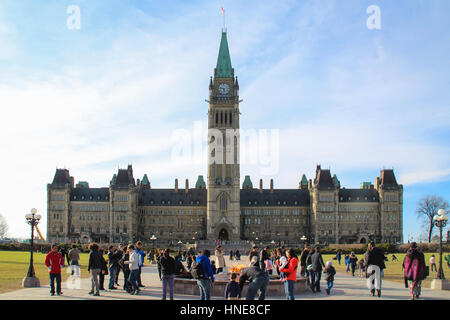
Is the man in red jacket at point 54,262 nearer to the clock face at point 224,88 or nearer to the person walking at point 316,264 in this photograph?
the person walking at point 316,264

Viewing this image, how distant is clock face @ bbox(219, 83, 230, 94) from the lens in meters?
123

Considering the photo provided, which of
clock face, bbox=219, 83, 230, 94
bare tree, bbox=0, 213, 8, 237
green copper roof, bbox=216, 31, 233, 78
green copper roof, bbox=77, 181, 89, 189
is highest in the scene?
green copper roof, bbox=216, 31, 233, 78

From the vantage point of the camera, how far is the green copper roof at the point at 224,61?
12369 cm

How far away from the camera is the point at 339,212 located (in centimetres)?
12569

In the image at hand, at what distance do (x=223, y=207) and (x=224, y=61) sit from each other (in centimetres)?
3222

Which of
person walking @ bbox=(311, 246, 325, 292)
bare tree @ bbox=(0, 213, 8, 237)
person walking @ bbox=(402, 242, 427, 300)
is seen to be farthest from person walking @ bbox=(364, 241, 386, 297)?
bare tree @ bbox=(0, 213, 8, 237)

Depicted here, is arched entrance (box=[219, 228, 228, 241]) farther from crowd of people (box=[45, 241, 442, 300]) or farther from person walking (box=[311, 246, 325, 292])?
person walking (box=[311, 246, 325, 292])

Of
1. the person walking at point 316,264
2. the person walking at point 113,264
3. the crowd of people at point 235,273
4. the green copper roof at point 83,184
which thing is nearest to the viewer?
the crowd of people at point 235,273

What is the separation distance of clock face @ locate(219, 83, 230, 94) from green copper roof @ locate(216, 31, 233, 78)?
78.8 inches

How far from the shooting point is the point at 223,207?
11888cm

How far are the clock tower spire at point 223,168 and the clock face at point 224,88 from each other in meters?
1.00

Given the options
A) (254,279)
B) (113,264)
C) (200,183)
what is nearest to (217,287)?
(113,264)

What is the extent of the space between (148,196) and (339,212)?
144 ft

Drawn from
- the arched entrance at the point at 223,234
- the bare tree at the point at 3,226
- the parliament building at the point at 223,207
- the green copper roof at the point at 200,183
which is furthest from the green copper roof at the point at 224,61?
the bare tree at the point at 3,226
